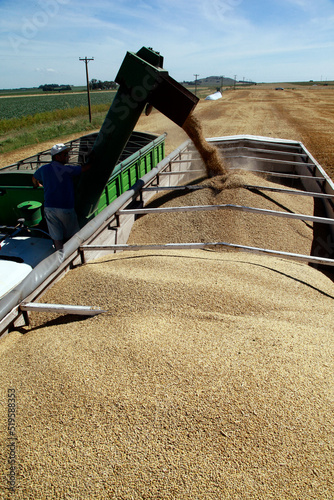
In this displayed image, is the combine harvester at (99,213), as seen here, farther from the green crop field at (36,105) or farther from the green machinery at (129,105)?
the green crop field at (36,105)

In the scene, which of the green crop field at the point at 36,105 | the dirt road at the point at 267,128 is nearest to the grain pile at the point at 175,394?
the dirt road at the point at 267,128

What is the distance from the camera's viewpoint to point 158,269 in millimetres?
3736

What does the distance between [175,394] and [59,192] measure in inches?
124

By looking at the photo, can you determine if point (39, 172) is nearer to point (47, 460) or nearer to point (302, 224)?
point (47, 460)

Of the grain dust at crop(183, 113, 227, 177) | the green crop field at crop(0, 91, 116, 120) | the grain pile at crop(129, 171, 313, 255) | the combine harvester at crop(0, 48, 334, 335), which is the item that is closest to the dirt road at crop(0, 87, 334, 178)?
the grain dust at crop(183, 113, 227, 177)

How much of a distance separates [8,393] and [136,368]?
0.89m

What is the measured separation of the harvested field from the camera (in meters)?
1.75

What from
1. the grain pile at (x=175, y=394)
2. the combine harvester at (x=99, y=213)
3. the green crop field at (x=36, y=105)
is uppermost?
the green crop field at (x=36, y=105)

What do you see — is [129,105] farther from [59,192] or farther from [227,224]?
[227,224]

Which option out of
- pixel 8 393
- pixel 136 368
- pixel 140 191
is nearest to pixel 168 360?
pixel 136 368

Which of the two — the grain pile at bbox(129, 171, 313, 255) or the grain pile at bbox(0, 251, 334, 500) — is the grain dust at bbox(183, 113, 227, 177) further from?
the grain pile at bbox(0, 251, 334, 500)

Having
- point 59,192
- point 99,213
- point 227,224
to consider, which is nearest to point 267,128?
point 227,224

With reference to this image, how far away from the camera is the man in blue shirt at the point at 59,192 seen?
423 cm

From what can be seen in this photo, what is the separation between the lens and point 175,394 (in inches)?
84.4
